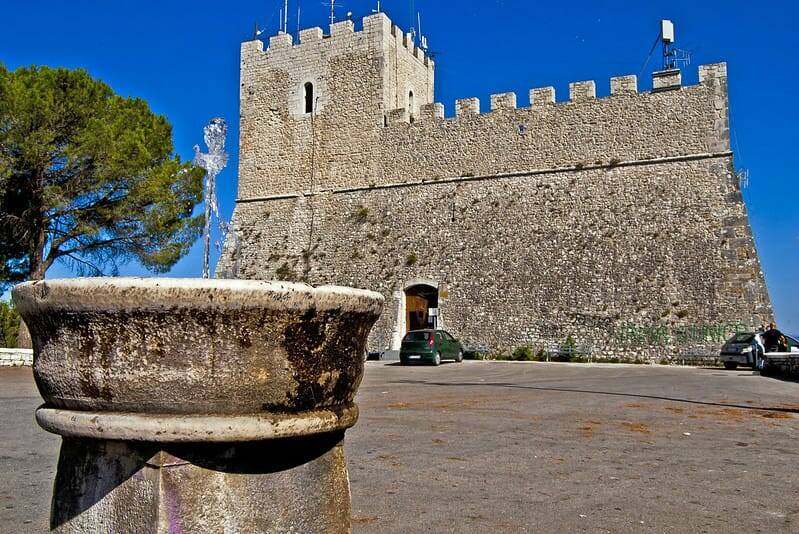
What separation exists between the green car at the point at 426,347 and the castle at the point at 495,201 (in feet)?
5.98

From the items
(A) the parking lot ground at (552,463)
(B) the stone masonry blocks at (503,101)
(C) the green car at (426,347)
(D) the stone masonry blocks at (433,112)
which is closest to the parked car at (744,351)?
(A) the parking lot ground at (552,463)

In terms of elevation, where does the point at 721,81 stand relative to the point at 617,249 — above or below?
above

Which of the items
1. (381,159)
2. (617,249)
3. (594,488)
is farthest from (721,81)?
(594,488)

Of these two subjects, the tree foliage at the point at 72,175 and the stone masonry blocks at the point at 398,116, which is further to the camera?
the stone masonry blocks at the point at 398,116

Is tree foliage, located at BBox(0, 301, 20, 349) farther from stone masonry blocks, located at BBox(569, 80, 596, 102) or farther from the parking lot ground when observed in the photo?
stone masonry blocks, located at BBox(569, 80, 596, 102)

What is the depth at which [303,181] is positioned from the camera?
25438 mm

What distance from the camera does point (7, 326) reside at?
2023cm

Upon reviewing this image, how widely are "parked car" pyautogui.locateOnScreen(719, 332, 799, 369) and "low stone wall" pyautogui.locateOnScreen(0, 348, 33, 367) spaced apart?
17.2m

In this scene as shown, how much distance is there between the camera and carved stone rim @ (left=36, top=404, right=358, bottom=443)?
5.33ft

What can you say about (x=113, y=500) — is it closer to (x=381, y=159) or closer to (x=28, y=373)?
(x=28, y=373)

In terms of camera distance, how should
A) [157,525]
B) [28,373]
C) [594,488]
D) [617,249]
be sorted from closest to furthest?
[157,525] < [594,488] < [28,373] < [617,249]

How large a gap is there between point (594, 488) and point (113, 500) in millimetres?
3625

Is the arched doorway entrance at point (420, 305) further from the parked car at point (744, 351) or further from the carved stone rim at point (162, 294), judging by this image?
the carved stone rim at point (162, 294)

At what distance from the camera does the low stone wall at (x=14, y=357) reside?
640 inches
